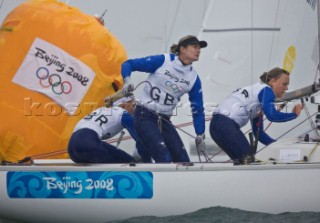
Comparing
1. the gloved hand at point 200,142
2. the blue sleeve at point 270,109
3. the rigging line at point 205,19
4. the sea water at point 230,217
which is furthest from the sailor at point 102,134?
the rigging line at point 205,19

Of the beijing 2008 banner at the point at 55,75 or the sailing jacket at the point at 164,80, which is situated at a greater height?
the beijing 2008 banner at the point at 55,75

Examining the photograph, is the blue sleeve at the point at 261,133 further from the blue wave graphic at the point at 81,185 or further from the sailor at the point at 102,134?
the blue wave graphic at the point at 81,185

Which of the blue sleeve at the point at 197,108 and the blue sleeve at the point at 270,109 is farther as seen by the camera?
the blue sleeve at the point at 197,108

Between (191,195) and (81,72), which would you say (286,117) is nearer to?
(191,195)

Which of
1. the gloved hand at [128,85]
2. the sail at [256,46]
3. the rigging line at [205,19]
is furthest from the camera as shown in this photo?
the rigging line at [205,19]

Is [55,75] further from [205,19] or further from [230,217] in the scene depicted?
[230,217]

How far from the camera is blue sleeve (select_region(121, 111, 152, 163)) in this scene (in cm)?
612

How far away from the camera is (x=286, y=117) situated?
588 centimetres

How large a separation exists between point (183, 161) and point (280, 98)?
766 millimetres

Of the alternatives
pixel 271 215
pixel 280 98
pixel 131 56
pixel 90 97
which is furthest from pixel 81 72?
pixel 271 215

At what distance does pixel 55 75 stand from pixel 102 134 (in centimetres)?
106

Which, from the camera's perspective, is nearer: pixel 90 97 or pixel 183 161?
pixel 183 161

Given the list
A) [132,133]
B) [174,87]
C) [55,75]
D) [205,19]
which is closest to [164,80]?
[174,87]

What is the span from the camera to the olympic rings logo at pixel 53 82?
22.7ft
